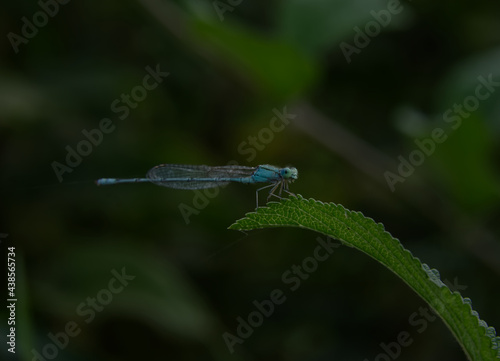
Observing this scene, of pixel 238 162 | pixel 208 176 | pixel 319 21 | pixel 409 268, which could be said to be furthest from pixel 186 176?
pixel 409 268

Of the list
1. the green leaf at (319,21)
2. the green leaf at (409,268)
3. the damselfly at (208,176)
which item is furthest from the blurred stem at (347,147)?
the green leaf at (409,268)

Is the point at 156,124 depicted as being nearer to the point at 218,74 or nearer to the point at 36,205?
the point at 218,74

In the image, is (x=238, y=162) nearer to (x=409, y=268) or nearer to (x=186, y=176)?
(x=186, y=176)

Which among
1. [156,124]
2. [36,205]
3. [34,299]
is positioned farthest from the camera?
[156,124]

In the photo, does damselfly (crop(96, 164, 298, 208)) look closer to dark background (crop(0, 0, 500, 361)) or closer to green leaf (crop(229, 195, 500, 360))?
dark background (crop(0, 0, 500, 361))

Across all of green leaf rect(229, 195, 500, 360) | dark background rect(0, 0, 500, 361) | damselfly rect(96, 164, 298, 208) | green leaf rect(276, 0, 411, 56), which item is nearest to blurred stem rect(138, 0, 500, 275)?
dark background rect(0, 0, 500, 361)

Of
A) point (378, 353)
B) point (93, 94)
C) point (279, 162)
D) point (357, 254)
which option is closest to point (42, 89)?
point (93, 94)
